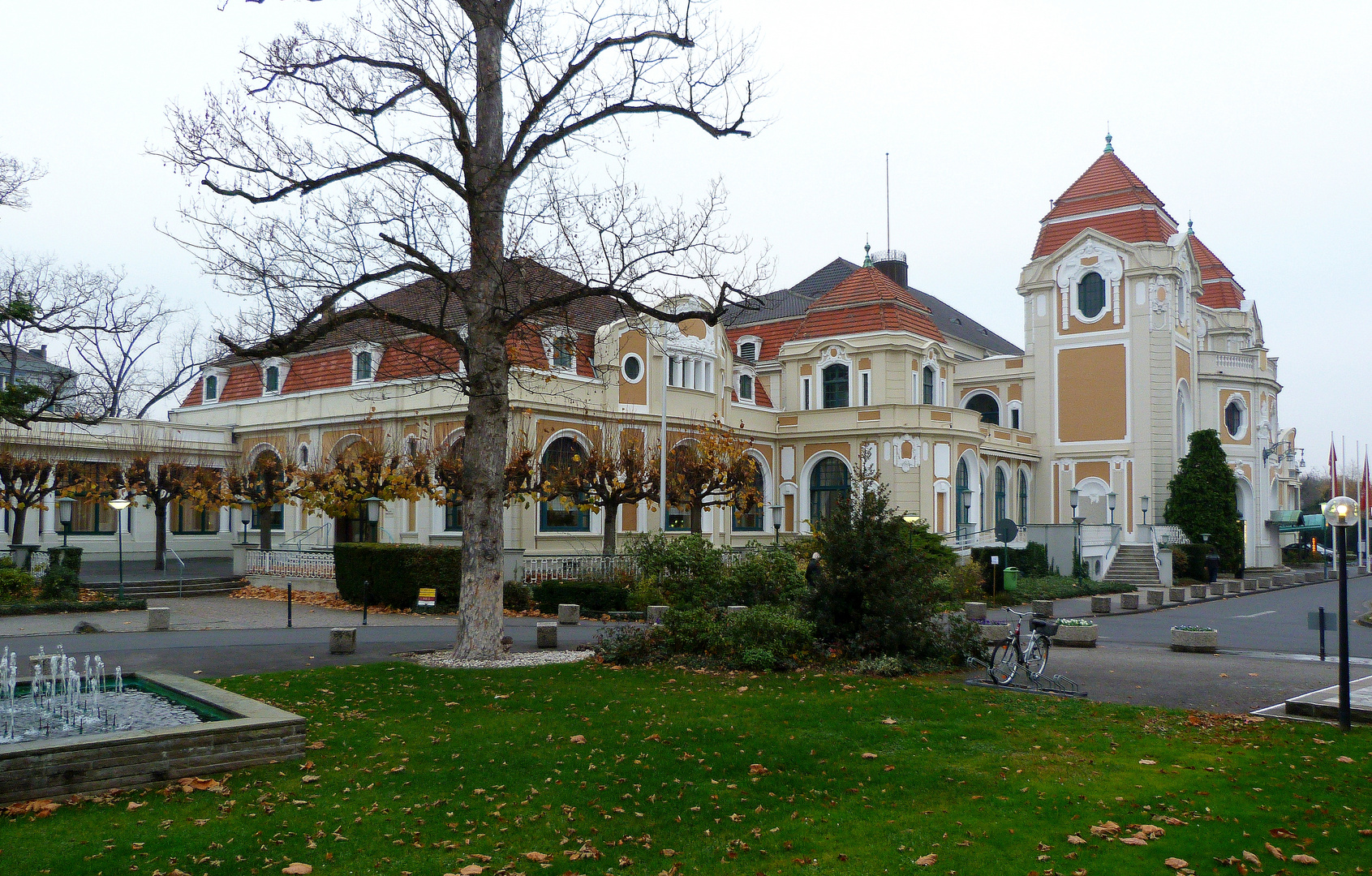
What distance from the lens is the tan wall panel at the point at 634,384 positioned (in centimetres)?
3388

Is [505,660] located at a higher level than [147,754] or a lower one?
lower

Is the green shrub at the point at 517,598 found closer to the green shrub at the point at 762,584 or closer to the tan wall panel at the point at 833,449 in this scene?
the green shrub at the point at 762,584

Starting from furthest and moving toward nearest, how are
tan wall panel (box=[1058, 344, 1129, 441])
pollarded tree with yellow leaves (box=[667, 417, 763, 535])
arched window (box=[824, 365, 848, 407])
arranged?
1. tan wall panel (box=[1058, 344, 1129, 441])
2. arched window (box=[824, 365, 848, 407])
3. pollarded tree with yellow leaves (box=[667, 417, 763, 535])

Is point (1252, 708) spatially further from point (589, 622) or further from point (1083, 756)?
point (589, 622)

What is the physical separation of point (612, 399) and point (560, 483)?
269 inches

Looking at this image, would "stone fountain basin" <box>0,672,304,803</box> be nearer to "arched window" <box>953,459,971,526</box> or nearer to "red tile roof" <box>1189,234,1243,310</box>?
"arched window" <box>953,459,971,526</box>

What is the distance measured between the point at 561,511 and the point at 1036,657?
20552mm

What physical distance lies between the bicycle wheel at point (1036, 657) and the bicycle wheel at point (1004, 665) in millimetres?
153

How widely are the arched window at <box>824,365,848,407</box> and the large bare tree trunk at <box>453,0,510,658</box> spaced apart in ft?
91.7

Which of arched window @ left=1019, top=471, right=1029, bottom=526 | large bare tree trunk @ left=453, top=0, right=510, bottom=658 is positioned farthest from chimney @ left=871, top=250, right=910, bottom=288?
large bare tree trunk @ left=453, top=0, right=510, bottom=658

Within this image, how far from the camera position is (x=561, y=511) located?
32.2 metres

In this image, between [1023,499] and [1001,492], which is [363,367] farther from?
[1023,499]

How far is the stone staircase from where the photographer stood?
39.7 m

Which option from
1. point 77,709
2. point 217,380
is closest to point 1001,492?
point 217,380
